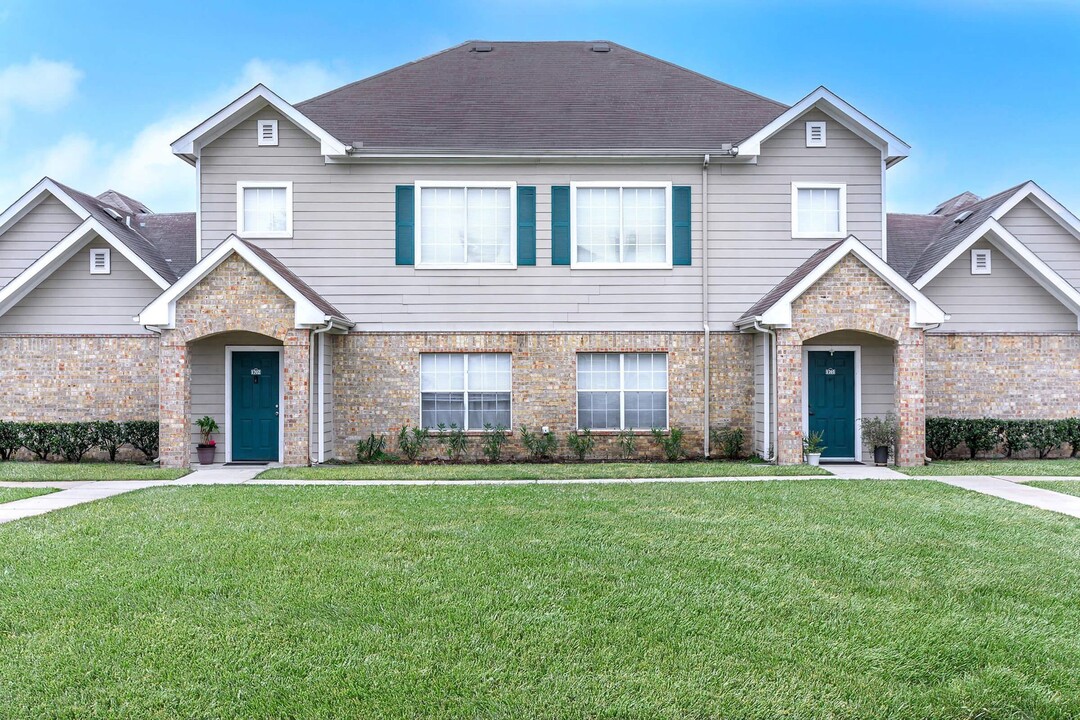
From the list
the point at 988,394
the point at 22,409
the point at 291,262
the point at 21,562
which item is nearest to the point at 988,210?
the point at 988,394

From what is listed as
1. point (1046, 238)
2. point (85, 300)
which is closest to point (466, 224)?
point (85, 300)

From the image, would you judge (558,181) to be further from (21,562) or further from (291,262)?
(21,562)

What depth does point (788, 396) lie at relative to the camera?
13.7 meters

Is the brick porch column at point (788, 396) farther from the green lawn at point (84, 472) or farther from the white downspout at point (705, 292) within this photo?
the green lawn at point (84, 472)

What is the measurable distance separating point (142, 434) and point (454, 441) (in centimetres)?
633

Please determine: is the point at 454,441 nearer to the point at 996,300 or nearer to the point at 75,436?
the point at 75,436

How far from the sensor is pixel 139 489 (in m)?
11.0

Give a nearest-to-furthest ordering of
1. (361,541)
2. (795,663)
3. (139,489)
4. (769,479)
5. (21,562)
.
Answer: (795,663)
(21,562)
(361,541)
(139,489)
(769,479)

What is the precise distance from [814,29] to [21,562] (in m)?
25.2

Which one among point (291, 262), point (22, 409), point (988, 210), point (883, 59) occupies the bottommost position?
point (22, 409)

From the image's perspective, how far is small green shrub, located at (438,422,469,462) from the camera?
48.6ft

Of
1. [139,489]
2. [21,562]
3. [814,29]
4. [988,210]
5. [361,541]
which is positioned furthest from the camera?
[814,29]

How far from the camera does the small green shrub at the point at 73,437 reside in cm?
1460

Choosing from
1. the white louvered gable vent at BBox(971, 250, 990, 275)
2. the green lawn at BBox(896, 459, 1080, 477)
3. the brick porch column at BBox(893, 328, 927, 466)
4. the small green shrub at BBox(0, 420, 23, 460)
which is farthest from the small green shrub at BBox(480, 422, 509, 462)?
the white louvered gable vent at BBox(971, 250, 990, 275)
